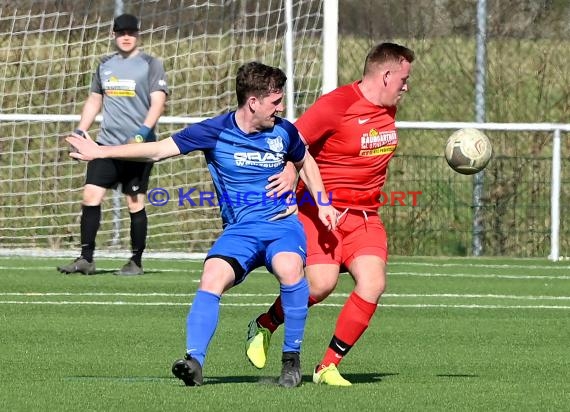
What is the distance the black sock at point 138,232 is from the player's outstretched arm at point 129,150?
17.5 ft

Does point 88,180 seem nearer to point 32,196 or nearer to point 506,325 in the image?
point 32,196

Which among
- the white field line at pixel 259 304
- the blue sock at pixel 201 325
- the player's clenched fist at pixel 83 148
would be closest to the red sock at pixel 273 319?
the blue sock at pixel 201 325

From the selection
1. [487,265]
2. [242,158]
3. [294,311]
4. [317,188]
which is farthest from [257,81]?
[487,265]

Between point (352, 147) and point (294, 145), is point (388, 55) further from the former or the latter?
point (294, 145)

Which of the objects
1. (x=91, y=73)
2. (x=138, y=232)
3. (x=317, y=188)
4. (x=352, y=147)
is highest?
(x=91, y=73)

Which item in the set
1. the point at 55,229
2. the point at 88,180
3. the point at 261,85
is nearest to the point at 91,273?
the point at 88,180

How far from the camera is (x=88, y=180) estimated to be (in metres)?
12.5

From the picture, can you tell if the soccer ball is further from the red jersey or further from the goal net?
the goal net

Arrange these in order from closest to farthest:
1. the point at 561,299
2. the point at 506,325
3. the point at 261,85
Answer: the point at 261,85
the point at 506,325
the point at 561,299

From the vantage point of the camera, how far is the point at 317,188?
7.48m

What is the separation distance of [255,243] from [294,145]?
0.56 m

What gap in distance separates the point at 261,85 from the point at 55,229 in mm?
8299

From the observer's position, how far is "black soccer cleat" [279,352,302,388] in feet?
23.3

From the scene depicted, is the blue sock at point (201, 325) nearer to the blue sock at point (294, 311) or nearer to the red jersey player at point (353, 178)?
the blue sock at point (294, 311)
